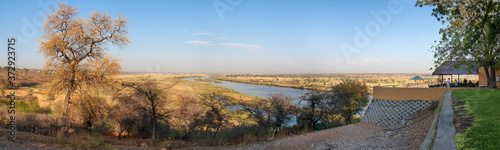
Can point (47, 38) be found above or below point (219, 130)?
above

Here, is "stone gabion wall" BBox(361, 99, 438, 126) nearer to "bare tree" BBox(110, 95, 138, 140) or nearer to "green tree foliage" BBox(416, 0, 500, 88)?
"green tree foliage" BBox(416, 0, 500, 88)

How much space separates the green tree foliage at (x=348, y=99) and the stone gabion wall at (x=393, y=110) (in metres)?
5.55

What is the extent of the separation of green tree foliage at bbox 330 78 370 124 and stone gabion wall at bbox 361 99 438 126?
5.55 metres

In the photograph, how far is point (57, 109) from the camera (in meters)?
20.1

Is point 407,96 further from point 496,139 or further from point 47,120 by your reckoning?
point 47,120

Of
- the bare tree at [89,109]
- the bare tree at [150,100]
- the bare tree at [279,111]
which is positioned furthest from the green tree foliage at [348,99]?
the bare tree at [89,109]

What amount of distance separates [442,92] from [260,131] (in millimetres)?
13525

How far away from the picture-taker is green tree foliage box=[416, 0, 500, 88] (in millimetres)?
11414

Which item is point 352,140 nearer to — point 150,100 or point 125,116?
point 150,100

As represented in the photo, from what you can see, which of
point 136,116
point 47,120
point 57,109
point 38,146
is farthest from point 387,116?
point 57,109

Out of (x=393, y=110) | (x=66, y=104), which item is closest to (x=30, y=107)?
(x=66, y=104)

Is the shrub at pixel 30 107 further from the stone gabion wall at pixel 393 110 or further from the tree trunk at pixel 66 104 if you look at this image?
the stone gabion wall at pixel 393 110

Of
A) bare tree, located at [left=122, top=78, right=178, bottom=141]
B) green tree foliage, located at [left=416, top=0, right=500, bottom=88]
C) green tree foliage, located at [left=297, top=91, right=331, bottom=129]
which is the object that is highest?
green tree foliage, located at [left=416, top=0, right=500, bottom=88]

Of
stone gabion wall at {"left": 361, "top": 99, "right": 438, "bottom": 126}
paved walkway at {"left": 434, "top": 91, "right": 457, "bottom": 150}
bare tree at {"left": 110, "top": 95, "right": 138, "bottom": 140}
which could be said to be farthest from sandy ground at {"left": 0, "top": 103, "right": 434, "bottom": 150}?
bare tree at {"left": 110, "top": 95, "right": 138, "bottom": 140}
